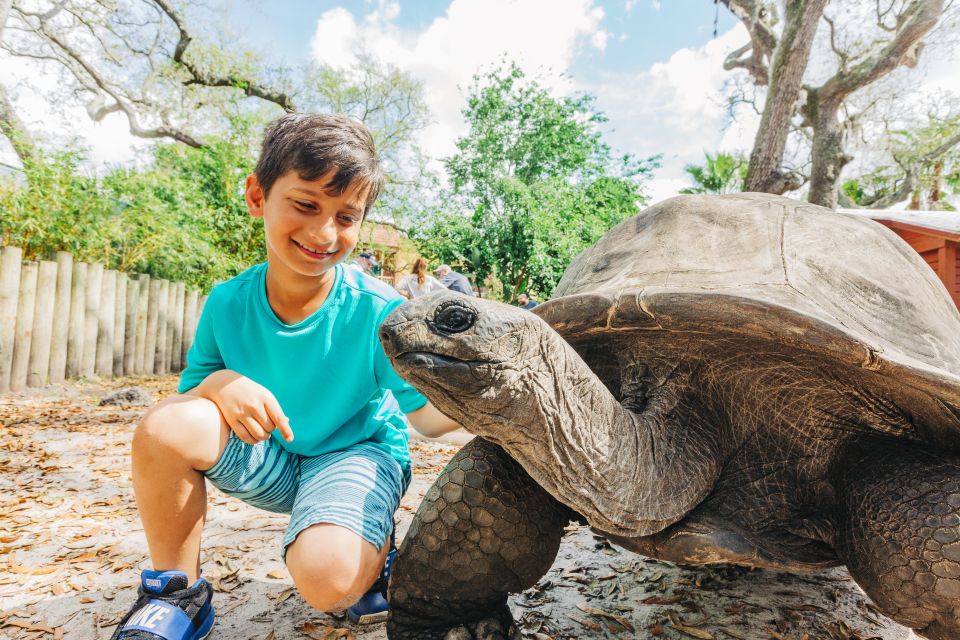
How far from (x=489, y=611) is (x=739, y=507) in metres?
0.76

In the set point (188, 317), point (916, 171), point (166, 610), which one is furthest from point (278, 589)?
point (916, 171)

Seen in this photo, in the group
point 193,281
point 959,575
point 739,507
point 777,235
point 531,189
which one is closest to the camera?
point 959,575

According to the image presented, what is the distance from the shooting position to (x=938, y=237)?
354 inches

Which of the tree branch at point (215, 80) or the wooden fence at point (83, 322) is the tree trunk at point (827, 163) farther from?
the tree branch at point (215, 80)

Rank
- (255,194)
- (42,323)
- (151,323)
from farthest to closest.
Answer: (151,323) < (42,323) < (255,194)

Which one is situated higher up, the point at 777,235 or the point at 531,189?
the point at 531,189

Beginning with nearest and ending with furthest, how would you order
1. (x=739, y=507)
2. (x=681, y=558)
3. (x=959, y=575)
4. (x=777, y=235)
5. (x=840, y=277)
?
1. (x=959, y=575)
2. (x=681, y=558)
3. (x=739, y=507)
4. (x=840, y=277)
5. (x=777, y=235)

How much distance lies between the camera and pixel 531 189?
584 inches

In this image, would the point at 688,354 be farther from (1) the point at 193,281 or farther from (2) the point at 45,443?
(1) the point at 193,281

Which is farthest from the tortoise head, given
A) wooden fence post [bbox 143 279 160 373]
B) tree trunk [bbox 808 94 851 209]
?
tree trunk [bbox 808 94 851 209]

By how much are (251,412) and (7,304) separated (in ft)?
18.0

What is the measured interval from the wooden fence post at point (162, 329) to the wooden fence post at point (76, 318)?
4.02 ft

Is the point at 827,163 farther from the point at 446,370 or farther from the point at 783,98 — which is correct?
the point at 446,370

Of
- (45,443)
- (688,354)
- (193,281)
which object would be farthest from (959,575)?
(193,281)
